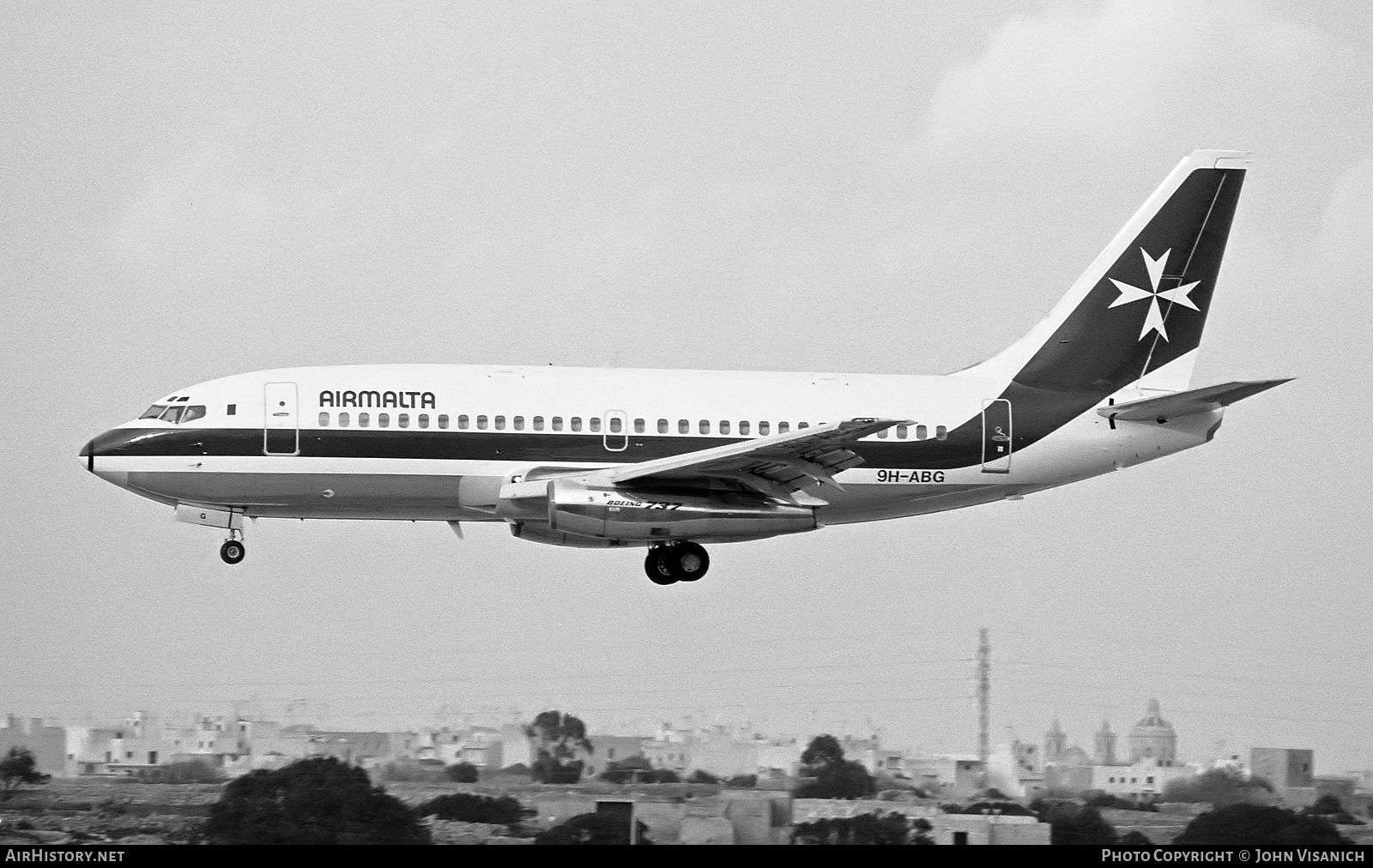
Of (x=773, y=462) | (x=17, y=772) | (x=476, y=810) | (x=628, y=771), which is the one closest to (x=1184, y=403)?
(x=773, y=462)

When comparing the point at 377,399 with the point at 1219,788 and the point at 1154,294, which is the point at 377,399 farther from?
the point at 1219,788

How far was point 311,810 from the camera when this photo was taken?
1554 inches

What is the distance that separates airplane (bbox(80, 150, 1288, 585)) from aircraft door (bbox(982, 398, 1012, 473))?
0.16 ft

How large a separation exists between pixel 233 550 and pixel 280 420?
363cm

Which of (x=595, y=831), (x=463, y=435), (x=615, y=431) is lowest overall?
(x=595, y=831)

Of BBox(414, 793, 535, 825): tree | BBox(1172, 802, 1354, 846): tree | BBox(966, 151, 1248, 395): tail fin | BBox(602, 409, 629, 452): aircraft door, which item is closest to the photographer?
BBox(414, 793, 535, 825): tree

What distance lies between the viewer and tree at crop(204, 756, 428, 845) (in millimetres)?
38781

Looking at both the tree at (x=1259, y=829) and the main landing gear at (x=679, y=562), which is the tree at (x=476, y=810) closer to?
the main landing gear at (x=679, y=562)

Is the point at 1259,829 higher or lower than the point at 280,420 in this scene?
lower

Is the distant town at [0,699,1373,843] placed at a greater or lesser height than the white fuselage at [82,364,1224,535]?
lesser

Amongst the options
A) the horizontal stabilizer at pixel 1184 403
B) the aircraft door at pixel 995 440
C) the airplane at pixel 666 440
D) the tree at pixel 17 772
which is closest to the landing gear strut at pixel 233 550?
the airplane at pixel 666 440

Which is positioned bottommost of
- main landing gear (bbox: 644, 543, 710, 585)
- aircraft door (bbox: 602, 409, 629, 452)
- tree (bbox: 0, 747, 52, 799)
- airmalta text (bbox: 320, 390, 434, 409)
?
tree (bbox: 0, 747, 52, 799)

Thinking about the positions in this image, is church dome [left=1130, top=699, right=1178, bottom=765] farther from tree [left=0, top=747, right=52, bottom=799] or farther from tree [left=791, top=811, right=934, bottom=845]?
tree [left=0, top=747, right=52, bottom=799]

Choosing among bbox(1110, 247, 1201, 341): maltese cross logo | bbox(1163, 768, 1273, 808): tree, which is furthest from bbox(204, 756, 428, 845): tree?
bbox(1110, 247, 1201, 341): maltese cross logo
